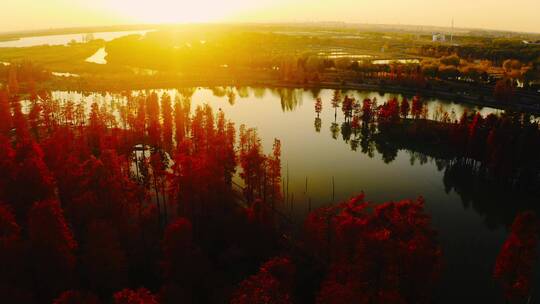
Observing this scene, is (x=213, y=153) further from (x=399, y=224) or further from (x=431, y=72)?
(x=431, y=72)

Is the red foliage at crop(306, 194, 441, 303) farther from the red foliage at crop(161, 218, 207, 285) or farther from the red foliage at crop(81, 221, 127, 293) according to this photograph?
the red foliage at crop(81, 221, 127, 293)

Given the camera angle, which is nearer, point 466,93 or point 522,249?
point 522,249

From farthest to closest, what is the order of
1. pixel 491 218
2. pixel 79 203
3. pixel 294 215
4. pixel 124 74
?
pixel 124 74, pixel 491 218, pixel 294 215, pixel 79 203

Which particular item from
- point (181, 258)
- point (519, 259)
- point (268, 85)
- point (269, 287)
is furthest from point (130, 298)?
point (268, 85)

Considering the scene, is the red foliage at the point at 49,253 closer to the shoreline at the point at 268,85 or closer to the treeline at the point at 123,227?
the treeline at the point at 123,227

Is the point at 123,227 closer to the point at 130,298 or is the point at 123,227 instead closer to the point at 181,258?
the point at 181,258

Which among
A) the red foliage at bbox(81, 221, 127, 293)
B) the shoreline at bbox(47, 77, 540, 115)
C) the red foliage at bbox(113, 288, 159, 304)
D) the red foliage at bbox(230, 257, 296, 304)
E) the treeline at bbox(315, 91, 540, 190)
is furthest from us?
the shoreline at bbox(47, 77, 540, 115)

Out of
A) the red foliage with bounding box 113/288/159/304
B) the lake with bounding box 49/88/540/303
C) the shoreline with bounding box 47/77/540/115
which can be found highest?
the shoreline with bounding box 47/77/540/115

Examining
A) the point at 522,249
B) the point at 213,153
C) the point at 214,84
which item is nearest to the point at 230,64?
the point at 214,84

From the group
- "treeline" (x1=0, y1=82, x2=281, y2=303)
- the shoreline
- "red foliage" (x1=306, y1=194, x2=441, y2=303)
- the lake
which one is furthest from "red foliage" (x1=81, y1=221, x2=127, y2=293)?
the shoreline
